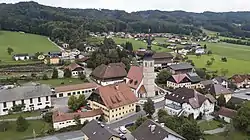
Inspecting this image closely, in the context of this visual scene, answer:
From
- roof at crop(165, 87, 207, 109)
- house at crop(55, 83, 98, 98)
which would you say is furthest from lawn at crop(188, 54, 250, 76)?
house at crop(55, 83, 98, 98)

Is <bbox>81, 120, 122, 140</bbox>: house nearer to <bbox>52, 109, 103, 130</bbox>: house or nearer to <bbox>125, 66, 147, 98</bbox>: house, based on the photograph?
<bbox>52, 109, 103, 130</bbox>: house

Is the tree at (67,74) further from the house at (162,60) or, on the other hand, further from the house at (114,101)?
the house at (162,60)

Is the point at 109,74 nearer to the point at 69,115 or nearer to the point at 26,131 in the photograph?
the point at 69,115

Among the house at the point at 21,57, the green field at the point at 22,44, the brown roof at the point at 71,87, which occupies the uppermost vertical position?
the green field at the point at 22,44

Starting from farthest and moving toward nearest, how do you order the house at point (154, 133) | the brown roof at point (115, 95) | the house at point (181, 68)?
the house at point (181, 68)
the brown roof at point (115, 95)
the house at point (154, 133)

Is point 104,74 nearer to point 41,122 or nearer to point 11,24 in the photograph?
point 41,122

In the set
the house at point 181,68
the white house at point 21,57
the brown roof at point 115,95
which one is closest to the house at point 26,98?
the brown roof at point 115,95

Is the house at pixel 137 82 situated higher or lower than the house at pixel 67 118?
higher
